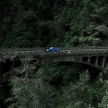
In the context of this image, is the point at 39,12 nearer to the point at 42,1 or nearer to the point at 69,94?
the point at 42,1

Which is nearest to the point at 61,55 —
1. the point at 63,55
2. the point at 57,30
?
the point at 63,55

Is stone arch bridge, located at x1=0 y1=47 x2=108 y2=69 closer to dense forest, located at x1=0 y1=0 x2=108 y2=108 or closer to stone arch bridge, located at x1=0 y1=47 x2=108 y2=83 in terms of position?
stone arch bridge, located at x1=0 y1=47 x2=108 y2=83

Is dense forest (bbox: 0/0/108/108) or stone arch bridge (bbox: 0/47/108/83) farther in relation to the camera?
dense forest (bbox: 0/0/108/108)

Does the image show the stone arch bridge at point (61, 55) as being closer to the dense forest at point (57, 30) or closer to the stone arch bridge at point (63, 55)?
the stone arch bridge at point (63, 55)

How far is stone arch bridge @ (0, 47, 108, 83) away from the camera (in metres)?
42.2

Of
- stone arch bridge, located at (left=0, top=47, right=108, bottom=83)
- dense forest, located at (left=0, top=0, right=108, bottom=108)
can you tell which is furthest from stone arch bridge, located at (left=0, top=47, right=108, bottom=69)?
dense forest, located at (left=0, top=0, right=108, bottom=108)

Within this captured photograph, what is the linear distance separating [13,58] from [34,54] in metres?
4.41

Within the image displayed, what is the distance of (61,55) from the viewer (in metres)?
49.3

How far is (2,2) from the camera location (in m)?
79.4

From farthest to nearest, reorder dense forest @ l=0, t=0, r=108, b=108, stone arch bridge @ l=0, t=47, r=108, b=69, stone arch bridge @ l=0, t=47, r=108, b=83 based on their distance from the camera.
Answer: dense forest @ l=0, t=0, r=108, b=108 < stone arch bridge @ l=0, t=47, r=108, b=69 < stone arch bridge @ l=0, t=47, r=108, b=83

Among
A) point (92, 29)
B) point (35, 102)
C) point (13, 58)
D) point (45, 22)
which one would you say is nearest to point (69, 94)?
point (35, 102)

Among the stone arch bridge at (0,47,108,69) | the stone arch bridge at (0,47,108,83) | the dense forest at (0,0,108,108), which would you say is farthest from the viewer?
the dense forest at (0,0,108,108)

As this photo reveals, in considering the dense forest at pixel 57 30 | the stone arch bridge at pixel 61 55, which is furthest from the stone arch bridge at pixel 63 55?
the dense forest at pixel 57 30

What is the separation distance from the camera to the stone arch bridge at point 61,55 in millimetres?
42234
